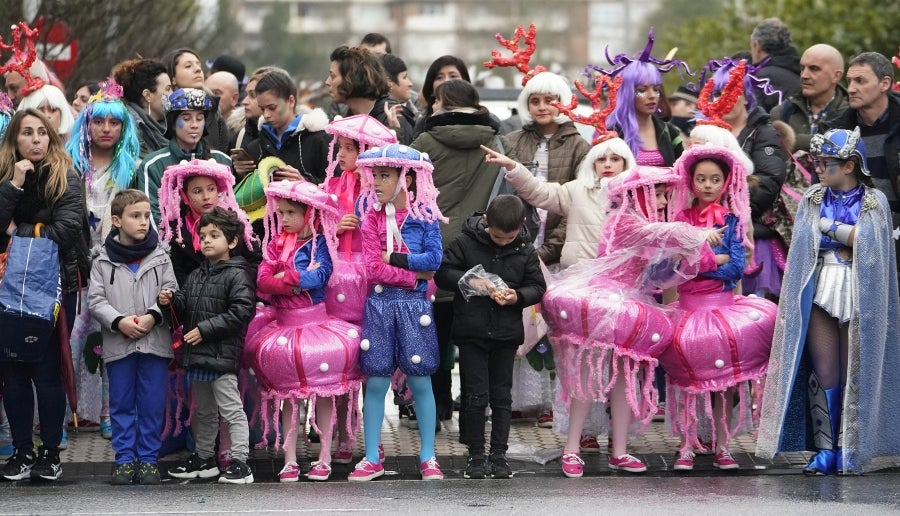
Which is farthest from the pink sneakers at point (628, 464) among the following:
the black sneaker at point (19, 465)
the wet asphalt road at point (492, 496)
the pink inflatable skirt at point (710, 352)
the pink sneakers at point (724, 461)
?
the black sneaker at point (19, 465)

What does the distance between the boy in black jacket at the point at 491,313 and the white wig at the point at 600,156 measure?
2.79 feet

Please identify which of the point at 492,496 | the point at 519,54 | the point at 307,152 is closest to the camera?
the point at 492,496

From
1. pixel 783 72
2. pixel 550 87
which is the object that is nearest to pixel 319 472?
pixel 550 87

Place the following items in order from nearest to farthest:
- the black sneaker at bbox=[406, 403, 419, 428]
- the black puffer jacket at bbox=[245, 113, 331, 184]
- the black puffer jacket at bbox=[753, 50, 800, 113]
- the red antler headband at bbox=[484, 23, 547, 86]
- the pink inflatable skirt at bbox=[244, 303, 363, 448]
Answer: the pink inflatable skirt at bbox=[244, 303, 363, 448] → the black puffer jacket at bbox=[245, 113, 331, 184] → the red antler headband at bbox=[484, 23, 547, 86] → the black sneaker at bbox=[406, 403, 419, 428] → the black puffer jacket at bbox=[753, 50, 800, 113]

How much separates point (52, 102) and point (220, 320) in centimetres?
255

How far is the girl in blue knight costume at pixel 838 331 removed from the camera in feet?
30.5

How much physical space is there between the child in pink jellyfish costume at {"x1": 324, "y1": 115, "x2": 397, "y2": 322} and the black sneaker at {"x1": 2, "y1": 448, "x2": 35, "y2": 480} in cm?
187

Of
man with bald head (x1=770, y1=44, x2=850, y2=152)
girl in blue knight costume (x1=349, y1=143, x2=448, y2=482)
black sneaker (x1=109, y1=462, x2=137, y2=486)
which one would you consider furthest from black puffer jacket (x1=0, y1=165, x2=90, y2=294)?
man with bald head (x1=770, y1=44, x2=850, y2=152)

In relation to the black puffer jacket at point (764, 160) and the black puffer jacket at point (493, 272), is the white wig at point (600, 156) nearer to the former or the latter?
the black puffer jacket at point (493, 272)

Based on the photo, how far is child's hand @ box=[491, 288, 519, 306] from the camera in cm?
916

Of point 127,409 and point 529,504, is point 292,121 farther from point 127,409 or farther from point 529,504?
point 529,504

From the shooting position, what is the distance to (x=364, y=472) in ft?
30.2

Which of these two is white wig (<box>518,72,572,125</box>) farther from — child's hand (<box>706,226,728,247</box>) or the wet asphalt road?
the wet asphalt road

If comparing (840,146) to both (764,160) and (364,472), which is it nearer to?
(764,160)
